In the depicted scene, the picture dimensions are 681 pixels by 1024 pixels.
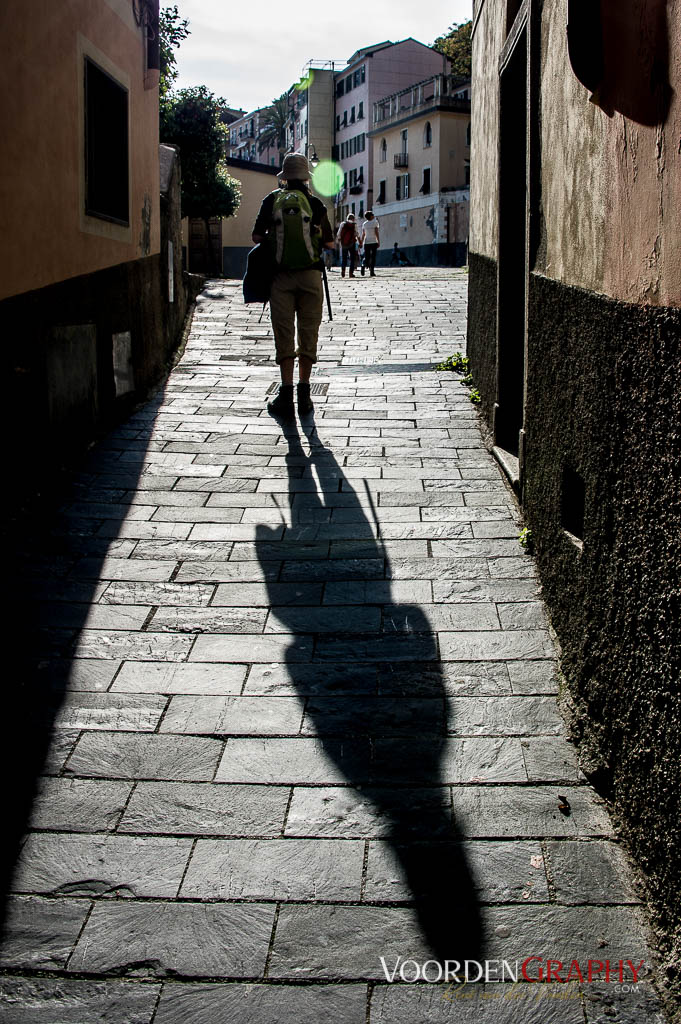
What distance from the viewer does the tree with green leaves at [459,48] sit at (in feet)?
191

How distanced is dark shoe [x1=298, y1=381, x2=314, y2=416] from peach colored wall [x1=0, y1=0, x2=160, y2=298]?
5.79 feet

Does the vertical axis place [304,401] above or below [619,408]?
below

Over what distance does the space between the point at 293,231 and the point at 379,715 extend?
5038 mm

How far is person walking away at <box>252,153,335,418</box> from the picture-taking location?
792 centimetres

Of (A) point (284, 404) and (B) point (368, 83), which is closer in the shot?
(A) point (284, 404)

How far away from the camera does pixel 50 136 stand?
20.7 ft

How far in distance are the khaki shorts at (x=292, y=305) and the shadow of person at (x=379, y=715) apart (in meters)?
2.64

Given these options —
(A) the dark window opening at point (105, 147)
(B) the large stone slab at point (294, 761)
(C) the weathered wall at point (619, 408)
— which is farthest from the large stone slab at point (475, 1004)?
(A) the dark window opening at point (105, 147)

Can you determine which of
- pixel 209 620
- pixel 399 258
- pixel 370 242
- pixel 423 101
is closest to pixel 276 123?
pixel 423 101

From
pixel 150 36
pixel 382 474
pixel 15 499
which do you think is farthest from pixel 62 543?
pixel 150 36

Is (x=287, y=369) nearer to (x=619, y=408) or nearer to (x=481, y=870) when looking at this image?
(x=619, y=408)

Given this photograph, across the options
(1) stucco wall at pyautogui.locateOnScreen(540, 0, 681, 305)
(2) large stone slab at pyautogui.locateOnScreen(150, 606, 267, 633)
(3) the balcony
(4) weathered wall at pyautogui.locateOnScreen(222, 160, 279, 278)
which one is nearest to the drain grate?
(1) stucco wall at pyautogui.locateOnScreen(540, 0, 681, 305)

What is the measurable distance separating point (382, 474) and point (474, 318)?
3.00m

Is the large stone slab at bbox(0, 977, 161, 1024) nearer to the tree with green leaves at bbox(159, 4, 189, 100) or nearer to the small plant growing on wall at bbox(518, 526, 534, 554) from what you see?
the small plant growing on wall at bbox(518, 526, 534, 554)
